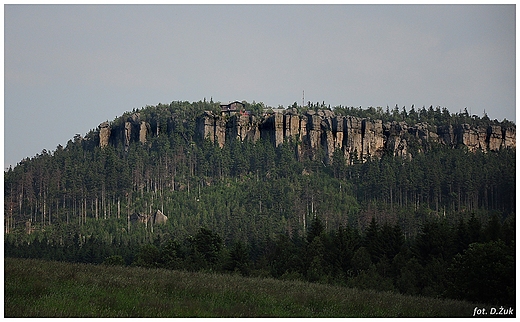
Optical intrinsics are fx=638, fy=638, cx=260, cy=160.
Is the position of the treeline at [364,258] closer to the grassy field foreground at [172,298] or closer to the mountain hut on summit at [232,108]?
the grassy field foreground at [172,298]

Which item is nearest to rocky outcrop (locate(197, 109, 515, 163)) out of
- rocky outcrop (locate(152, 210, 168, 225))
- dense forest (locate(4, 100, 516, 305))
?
dense forest (locate(4, 100, 516, 305))

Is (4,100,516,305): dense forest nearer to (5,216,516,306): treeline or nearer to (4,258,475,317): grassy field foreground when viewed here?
(5,216,516,306): treeline

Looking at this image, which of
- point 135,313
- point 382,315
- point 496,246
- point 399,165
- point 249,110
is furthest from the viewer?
point 249,110

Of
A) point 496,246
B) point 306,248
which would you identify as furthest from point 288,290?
point 306,248

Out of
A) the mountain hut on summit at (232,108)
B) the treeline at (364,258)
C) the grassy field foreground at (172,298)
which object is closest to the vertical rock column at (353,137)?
the mountain hut on summit at (232,108)

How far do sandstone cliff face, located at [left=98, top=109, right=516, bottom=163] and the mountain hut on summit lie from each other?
380 centimetres

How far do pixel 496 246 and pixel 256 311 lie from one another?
13.1 m

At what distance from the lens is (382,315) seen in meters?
17.3

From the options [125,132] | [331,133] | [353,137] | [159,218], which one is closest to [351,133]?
[353,137]

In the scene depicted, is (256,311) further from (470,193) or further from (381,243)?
(470,193)

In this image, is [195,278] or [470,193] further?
[470,193]

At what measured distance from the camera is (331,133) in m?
120

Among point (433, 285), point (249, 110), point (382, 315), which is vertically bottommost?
point (433, 285)

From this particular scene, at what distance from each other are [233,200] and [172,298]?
7146cm
